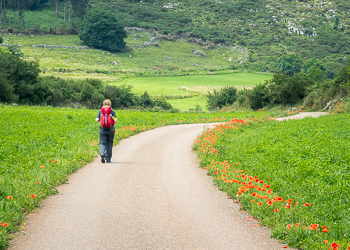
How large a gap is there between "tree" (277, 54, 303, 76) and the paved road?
111 m

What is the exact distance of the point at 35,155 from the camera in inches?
510

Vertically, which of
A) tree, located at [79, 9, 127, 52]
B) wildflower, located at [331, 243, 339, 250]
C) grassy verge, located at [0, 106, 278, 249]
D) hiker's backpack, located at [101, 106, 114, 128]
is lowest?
grassy verge, located at [0, 106, 278, 249]

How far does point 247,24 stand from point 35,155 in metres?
172

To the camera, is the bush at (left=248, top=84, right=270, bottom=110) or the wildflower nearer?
the wildflower

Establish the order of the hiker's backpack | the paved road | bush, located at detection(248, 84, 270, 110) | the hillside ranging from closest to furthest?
the paved road → the hiker's backpack → bush, located at detection(248, 84, 270, 110) → the hillside

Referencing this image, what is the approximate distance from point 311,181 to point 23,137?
12.1 m

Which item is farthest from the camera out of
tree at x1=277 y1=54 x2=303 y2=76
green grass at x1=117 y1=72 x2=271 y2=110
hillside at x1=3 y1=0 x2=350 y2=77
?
hillside at x1=3 y1=0 x2=350 y2=77

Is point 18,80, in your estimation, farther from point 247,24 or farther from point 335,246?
point 247,24

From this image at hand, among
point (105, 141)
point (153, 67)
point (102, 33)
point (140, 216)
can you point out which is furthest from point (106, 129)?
point (102, 33)

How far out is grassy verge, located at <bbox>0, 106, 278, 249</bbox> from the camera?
7.96 m

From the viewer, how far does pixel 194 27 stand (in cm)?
15900

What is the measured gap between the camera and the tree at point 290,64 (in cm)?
11588

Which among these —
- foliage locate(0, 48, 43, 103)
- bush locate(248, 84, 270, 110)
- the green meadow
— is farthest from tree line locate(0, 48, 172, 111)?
bush locate(248, 84, 270, 110)

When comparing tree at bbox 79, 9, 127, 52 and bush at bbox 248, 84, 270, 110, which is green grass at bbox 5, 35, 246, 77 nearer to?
tree at bbox 79, 9, 127, 52
